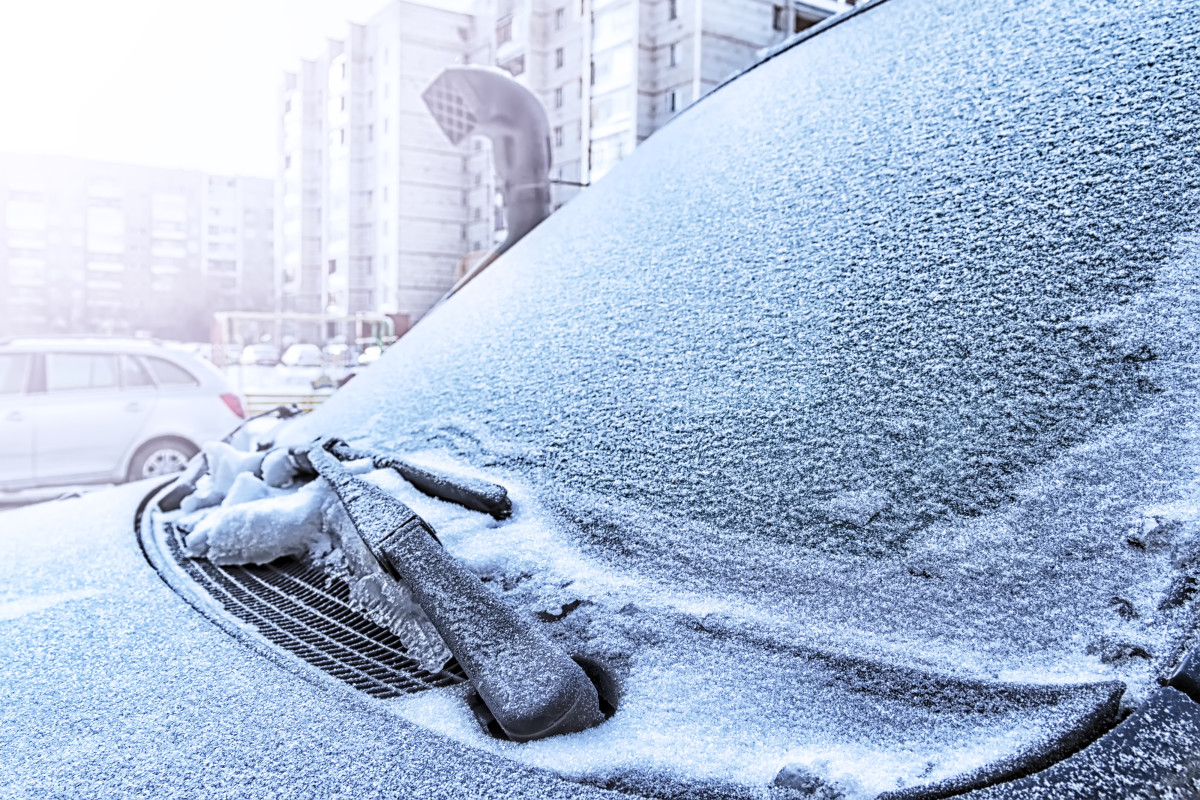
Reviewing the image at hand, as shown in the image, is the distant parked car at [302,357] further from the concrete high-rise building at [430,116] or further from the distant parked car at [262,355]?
the concrete high-rise building at [430,116]

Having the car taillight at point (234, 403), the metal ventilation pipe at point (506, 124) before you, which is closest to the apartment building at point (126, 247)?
the car taillight at point (234, 403)

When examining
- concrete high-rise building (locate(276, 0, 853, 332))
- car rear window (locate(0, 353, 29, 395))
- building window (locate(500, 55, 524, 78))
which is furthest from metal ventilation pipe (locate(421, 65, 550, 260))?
building window (locate(500, 55, 524, 78))

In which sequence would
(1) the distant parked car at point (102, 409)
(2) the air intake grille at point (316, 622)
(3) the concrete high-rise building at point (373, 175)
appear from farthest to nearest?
(3) the concrete high-rise building at point (373, 175)
(1) the distant parked car at point (102, 409)
(2) the air intake grille at point (316, 622)

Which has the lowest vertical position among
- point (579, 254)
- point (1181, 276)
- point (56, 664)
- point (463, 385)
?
point (56, 664)

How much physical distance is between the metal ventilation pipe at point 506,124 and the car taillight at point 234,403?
2544mm

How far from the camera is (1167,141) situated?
0.89m

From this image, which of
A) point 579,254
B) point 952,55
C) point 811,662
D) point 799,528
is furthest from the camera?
point 579,254

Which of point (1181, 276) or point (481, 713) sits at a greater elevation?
point (1181, 276)

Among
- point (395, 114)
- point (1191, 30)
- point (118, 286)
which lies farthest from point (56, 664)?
point (118, 286)

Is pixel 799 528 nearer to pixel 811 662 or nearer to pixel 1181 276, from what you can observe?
pixel 811 662

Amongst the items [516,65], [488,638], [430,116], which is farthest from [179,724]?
[516,65]

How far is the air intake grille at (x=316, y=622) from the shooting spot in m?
0.85

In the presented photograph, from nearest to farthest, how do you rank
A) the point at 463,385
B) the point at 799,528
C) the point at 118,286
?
the point at 799,528 → the point at 463,385 → the point at 118,286

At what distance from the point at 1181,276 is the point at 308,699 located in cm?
98
